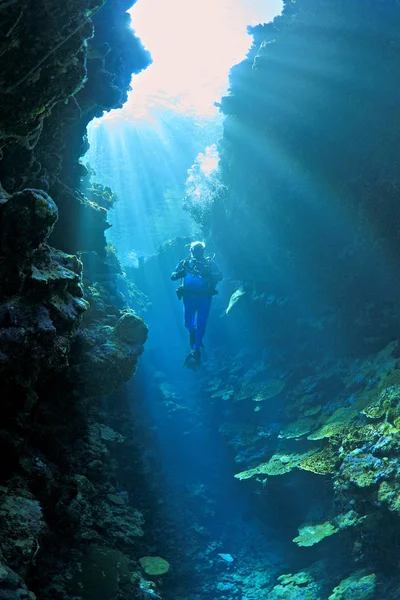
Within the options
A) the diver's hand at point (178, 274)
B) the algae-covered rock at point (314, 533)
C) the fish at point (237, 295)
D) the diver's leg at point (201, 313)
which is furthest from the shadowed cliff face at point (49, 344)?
the fish at point (237, 295)

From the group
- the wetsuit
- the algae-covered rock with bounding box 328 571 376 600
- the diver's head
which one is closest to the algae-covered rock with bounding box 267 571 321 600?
the algae-covered rock with bounding box 328 571 376 600

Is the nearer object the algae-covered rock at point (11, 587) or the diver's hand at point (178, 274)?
the algae-covered rock at point (11, 587)

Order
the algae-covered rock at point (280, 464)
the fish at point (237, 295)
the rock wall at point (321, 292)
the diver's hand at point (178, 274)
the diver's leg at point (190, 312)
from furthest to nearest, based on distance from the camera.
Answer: the fish at point (237, 295), the diver's leg at point (190, 312), the diver's hand at point (178, 274), the algae-covered rock at point (280, 464), the rock wall at point (321, 292)

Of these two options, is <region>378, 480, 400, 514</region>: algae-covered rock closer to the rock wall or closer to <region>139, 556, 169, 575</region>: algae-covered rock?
the rock wall

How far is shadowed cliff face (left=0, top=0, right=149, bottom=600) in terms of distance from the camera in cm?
358

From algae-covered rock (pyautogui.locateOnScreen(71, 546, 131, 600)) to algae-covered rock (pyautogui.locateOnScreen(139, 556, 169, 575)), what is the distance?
1426 mm

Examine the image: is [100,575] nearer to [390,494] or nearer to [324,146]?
[390,494]

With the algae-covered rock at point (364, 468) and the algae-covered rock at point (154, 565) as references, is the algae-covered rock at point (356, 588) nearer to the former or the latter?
the algae-covered rock at point (364, 468)

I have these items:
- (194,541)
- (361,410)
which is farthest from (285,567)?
(361,410)

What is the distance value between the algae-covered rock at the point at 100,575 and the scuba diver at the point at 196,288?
535 cm

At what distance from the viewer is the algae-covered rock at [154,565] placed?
24.0 feet

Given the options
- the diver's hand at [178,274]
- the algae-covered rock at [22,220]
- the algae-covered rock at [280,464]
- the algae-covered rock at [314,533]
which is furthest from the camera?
the diver's hand at [178,274]

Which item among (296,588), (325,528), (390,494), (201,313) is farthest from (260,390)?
(390,494)

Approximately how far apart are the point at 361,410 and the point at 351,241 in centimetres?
574
